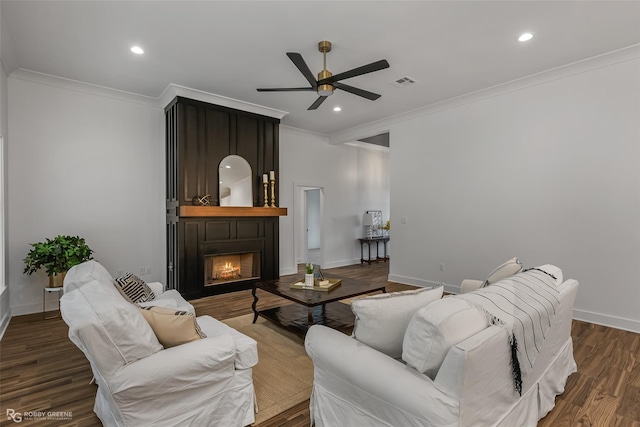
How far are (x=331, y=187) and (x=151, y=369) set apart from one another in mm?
6082

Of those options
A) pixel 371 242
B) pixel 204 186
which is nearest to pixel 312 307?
pixel 204 186

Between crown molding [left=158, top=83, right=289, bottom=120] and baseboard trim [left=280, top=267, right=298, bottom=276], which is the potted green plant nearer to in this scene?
crown molding [left=158, top=83, right=289, bottom=120]

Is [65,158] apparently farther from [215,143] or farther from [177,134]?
[215,143]

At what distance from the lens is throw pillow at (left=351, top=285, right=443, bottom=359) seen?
1.66 m

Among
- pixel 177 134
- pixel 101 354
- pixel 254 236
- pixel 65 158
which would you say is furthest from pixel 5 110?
pixel 101 354

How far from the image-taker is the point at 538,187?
4227mm

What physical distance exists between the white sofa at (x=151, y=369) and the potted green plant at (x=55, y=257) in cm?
254

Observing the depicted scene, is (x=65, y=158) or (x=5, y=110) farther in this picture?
(x=65, y=158)

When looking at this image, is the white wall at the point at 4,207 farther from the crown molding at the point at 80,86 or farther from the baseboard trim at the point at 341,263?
the baseboard trim at the point at 341,263

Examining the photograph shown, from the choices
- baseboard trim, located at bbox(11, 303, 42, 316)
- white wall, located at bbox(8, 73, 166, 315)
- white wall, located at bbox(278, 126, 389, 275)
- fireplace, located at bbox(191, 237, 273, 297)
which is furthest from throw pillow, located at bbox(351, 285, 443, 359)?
white wall, located at bbox(278, 126, 389, 275)

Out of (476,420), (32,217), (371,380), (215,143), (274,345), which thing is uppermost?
(215,143)

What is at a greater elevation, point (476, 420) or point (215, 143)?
point (215, 143)

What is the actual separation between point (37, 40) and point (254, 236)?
3526 mm

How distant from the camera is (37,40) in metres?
3.31
